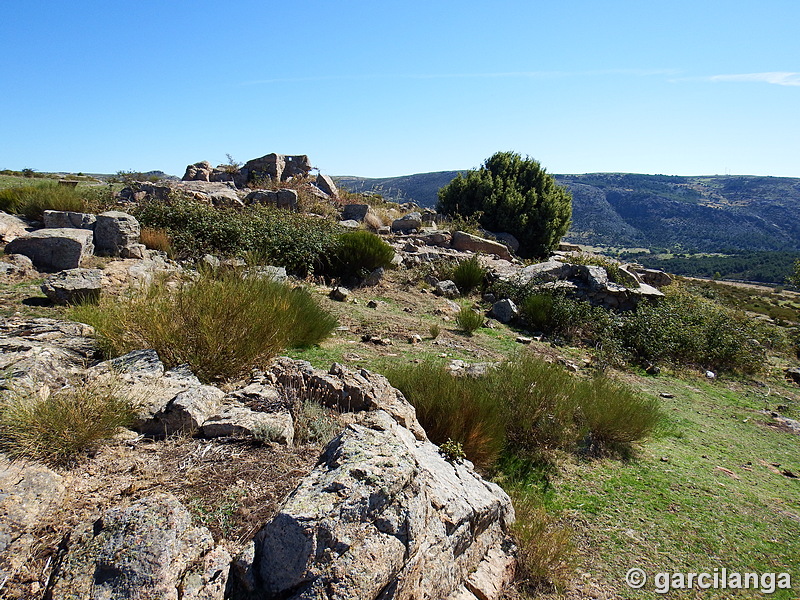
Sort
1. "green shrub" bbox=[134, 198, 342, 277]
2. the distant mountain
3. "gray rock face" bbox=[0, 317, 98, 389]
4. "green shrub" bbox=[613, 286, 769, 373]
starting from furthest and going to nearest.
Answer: the distant mountain < "green shrub" bbox=[134, 198, 342, 277] < "green shrub" bbox=[613, 286, 769, 373] < "gray rock face" bbox=[0, 317, 98, 389]

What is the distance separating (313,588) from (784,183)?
631 ft

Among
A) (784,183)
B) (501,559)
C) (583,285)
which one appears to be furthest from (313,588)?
(784,183)

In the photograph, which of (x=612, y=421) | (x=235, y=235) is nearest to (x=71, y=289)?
(x=235, y=235)

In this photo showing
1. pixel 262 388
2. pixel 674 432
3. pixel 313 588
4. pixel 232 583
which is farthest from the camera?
pixel 674 432

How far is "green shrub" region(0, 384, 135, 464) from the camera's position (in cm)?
224

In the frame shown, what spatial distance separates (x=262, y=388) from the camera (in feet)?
11.1

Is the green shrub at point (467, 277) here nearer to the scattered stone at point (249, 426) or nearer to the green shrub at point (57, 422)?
the scattered stone at point (249, 426)

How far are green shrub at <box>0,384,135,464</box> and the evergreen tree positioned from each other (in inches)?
591

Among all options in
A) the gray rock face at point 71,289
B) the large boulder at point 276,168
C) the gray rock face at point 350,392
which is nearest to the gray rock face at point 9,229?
the gray rock face at point 71,289

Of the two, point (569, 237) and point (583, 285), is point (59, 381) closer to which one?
point (583, 285)

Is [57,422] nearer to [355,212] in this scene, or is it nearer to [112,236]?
[112,236]

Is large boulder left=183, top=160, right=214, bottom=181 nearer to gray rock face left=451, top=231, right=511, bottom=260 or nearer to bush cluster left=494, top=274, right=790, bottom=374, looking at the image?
gray rock face left=451, top=231, right=511, bottom=260

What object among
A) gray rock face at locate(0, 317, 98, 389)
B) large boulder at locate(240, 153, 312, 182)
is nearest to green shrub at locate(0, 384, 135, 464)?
gray rock face at locate(0, 317, 98, 389)

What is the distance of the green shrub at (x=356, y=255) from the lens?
9672 millimetres
